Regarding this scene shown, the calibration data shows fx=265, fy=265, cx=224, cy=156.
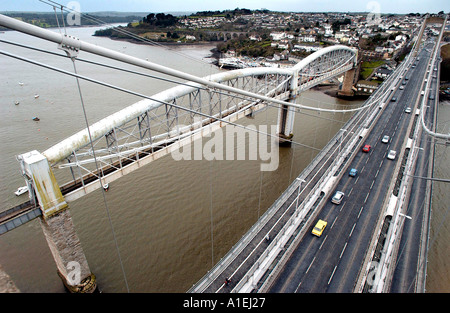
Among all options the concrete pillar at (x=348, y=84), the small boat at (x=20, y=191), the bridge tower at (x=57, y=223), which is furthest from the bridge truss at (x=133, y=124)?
the concrete pillar at (x=348, y=84)

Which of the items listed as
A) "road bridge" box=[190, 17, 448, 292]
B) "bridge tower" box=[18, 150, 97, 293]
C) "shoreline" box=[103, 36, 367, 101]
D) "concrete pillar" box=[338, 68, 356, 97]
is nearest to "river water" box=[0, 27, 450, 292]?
"bridge tower" box=[18, 150, 97, 293]

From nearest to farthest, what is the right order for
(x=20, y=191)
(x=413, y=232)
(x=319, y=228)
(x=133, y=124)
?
(x=319, y=228)
(x=413, y=232)
(x=133, y=124)
(x=20, y=191)

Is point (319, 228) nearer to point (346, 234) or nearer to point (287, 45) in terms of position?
point (346, 234)

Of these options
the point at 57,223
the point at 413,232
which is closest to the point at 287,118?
the point at 413,232

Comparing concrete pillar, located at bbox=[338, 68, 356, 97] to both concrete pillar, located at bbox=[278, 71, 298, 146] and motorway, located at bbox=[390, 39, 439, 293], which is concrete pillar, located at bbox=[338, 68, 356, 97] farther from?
motorway, located at bbox=[390, 39, 439, 293]

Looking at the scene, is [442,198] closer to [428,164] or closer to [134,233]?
[428,164]

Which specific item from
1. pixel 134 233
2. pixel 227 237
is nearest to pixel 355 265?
pixel 227 237
